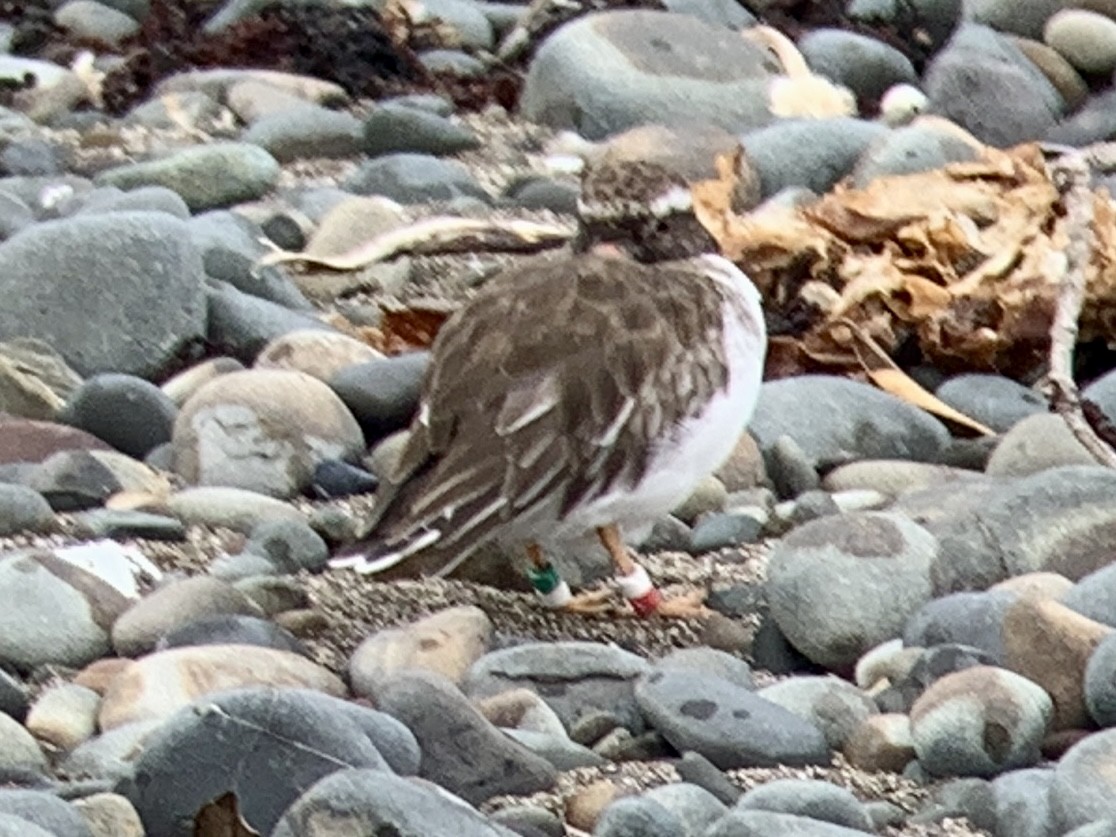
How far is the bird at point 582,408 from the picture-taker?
4984 mm

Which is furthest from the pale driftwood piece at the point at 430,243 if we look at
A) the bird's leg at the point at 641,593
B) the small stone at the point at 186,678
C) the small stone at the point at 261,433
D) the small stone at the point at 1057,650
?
the small stone at the point at 1057,650

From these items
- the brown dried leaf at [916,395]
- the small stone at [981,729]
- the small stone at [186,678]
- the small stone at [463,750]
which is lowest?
the brown dried leaf at [916,395]

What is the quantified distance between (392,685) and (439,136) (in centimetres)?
464

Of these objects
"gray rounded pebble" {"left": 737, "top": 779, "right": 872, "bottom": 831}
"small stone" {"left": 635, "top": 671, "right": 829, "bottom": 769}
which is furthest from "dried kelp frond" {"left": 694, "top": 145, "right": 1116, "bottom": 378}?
"gray rounded pebble" {"left": 737, "top": 779, "right": 872, "bottom": 831}

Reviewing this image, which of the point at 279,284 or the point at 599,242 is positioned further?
the point at 279,284

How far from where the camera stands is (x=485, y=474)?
4980mm

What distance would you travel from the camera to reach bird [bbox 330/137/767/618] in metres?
4.98

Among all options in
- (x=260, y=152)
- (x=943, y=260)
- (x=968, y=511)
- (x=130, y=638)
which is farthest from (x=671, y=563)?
(x=260, y=152)

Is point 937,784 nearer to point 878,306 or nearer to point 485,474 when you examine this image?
point 485,474

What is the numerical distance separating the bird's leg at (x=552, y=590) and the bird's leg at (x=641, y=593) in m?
0.07

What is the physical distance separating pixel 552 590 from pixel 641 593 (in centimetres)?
17

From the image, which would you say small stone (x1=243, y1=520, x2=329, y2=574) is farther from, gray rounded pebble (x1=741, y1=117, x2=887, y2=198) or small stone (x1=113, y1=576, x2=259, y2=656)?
gray rounded pebble (x1=741, y1=117, x2=887, y2=198)

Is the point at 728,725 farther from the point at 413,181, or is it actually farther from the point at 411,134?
the point at 411,134

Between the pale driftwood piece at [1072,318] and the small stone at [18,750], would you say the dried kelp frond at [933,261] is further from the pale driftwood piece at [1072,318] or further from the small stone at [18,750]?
the small stone at [18,750]
